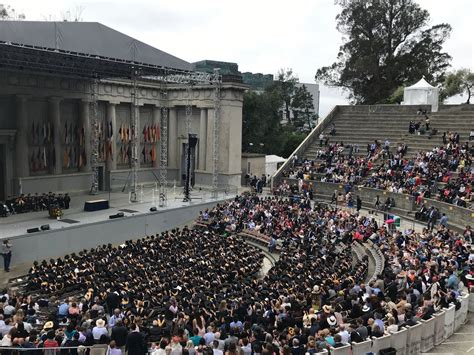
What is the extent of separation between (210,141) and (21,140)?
16.3 metres

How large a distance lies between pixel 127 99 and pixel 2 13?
96.0 feet

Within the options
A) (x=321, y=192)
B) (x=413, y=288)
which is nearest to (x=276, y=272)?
(x=413, y=288)

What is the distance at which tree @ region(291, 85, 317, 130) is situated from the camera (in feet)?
281

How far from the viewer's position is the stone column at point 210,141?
4400 centimetres

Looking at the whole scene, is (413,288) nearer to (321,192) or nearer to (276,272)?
(276,272)

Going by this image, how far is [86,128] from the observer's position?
4028cm

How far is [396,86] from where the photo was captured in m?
58.9

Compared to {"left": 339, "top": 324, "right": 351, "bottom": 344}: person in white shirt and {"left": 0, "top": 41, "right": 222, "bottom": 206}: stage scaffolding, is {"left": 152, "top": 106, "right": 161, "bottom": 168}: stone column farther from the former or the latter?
{"left": 339, "top": 324, "right": 351, "bottom": 344}: person in white shirt

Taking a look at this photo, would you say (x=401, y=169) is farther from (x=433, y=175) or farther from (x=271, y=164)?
(x=271, y=164)

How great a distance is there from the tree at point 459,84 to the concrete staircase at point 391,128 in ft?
70.9

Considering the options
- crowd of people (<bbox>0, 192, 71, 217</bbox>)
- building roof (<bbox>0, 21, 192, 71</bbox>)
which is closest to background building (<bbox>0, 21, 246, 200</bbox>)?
building roof (<bbox>0, 21, 192, 71</bbox>)

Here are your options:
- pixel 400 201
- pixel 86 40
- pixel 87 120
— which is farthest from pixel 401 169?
pixel 87 120

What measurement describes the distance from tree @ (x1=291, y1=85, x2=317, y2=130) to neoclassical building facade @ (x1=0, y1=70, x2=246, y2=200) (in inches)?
1666

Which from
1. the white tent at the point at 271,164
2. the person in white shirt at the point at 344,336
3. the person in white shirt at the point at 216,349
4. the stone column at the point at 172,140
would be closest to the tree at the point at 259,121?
the white tent at the point at 271,164
